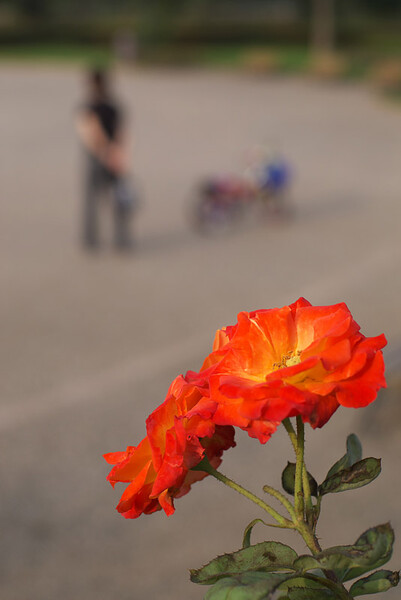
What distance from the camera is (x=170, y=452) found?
1034mm

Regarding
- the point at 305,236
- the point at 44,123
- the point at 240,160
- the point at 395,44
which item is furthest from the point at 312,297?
the point at 395,44

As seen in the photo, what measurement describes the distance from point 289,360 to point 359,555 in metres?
0.24

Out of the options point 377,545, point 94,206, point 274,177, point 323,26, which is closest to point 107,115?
point 94,206

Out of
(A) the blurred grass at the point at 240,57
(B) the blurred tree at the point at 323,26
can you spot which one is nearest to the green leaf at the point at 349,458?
(A) the blurred grass at the point at 240,57

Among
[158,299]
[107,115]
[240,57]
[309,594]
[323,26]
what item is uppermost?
[323,26]

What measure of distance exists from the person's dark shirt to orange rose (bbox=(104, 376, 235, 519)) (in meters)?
8.19

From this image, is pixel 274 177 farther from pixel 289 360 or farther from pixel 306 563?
pixel 306 563

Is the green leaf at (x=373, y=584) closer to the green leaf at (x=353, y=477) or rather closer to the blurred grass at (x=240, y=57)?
the green leaf at (x=353, y=477)

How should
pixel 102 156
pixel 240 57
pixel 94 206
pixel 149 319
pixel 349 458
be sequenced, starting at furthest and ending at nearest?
pixel 240 57, pixel 94 206, pixel 102 156, pixel 149 319, pixel 349 458

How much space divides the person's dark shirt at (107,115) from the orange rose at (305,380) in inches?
323

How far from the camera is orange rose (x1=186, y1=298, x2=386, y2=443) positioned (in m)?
0.99

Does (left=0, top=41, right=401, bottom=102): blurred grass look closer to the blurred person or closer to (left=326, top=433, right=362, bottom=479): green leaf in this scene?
the blurred person

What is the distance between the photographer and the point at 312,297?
8.05 metres

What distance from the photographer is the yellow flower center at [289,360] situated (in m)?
1.10
